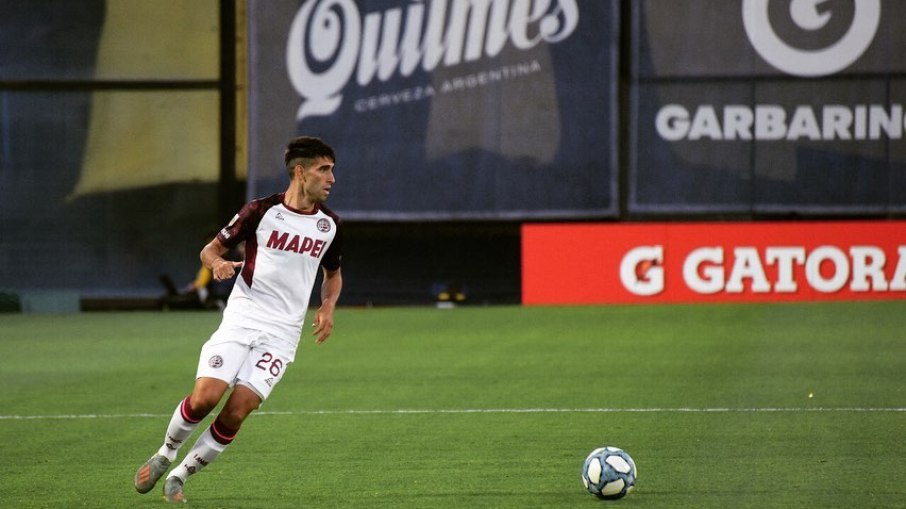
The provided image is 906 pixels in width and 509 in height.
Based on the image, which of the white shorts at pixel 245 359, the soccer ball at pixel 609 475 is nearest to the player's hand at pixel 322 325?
the white shorts at pixel 245 359

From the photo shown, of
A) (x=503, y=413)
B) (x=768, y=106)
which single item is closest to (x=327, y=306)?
(x=503, y=413)

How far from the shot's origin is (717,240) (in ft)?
70.3

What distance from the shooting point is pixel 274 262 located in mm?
7648

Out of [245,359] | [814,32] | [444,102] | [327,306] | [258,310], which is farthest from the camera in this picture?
[444,102]

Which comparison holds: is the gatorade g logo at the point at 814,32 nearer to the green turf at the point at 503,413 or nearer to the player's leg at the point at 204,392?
the green turf at the point at 503,413

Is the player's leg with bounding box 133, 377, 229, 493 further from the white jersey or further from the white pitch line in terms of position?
the white pitch line

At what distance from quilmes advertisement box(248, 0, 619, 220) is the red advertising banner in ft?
5.29

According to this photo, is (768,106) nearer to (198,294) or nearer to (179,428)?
(198,294)

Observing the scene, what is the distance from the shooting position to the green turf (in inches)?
311

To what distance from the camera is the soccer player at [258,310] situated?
7426 mm

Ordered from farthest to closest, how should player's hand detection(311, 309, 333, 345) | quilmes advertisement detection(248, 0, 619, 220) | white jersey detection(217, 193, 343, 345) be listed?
quilmes advertisement detection(248, 0, 619, 220) → player's hand detection(311, 309, 333, 345) → white jersey detection(217, 193, 343, 345)

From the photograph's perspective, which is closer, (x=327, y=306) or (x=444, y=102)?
(x=327, y=306)

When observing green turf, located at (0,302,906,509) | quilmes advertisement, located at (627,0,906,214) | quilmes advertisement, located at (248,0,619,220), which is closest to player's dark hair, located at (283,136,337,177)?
green turf, located at (0,302,906,509)

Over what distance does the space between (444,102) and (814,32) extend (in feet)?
19.1
